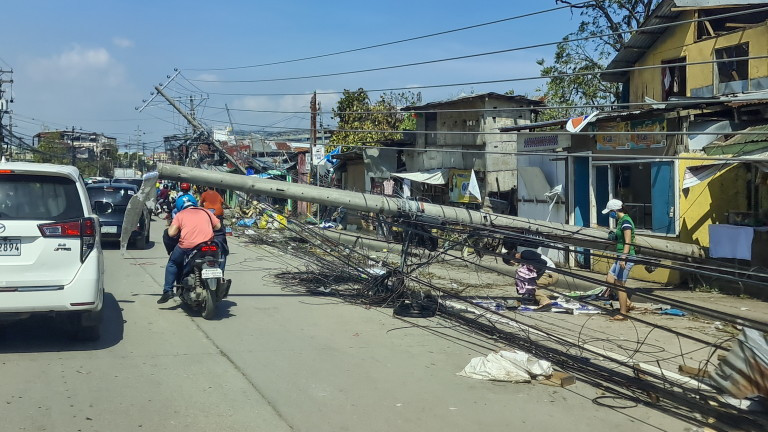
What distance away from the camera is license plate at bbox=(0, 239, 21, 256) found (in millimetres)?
6559

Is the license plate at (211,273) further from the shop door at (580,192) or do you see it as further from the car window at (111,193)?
the car window at (111,193)

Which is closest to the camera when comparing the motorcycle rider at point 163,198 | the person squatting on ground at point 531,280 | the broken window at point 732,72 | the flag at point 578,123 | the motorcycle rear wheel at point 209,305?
the motorcycle rear wheel at point 209,305

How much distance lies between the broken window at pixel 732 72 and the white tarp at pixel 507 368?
12444 mm

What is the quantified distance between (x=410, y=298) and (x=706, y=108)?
7.21 metres

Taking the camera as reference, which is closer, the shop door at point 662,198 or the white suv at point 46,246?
the white suv at point 46,246

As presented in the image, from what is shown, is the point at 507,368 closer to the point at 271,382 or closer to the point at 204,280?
the point at 271,382

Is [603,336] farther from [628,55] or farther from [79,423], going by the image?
[628,55]

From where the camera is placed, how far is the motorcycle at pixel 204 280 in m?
8.86

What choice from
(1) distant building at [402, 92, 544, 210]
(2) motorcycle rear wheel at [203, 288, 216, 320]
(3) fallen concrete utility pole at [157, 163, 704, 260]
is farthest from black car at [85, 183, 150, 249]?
(2) motorcycle rear wheel at [203, 288, 216, 320]

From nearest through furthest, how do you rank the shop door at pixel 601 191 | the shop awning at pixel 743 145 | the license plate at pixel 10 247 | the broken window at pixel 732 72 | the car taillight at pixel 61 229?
1. the license plate at pixel 10 247
2. the car taillight at pixel 61 229
3. the shop awning at pixel 743 145
4. the shop door at pixel 601 191
5. the broken window at pixel 732 72

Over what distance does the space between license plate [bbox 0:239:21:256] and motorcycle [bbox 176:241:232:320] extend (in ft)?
8.41

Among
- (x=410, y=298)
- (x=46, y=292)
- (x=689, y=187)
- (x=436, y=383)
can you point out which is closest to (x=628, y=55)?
(x=689, y=187)

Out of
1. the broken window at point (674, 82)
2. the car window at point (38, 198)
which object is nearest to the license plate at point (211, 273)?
the car window at point (38, 198)

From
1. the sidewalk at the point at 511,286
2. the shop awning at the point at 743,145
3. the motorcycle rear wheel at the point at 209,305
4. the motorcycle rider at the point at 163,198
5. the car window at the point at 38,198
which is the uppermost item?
the shop awning at the point at 743,145
